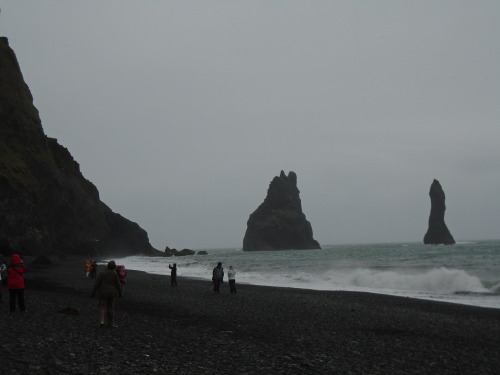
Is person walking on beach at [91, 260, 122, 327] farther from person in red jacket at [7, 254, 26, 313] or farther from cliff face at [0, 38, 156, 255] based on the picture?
cliff face at [0, 38, 156, 255]

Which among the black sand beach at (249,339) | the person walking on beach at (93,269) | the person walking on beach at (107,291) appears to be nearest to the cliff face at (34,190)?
the person walking on beach at (93,269)

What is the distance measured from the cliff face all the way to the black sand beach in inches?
2130

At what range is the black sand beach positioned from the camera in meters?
9.91

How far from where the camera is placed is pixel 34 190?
78875mm

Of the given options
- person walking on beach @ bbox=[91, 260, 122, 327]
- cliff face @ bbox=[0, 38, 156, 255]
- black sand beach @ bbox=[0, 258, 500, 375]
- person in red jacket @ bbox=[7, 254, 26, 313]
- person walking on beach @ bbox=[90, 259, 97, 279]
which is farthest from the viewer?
cliff face @ bbox=[0, 38, 156, 255]

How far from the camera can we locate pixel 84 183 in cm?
12094

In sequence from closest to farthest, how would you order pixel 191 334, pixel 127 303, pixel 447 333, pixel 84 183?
1. pixel 191 334
2. pixel 447 333
3. pixel 127 303
4. pixel 84 183

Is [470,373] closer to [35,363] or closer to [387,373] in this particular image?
[387,373]

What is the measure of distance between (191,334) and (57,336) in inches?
153

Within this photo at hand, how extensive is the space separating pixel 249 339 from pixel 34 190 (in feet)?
251

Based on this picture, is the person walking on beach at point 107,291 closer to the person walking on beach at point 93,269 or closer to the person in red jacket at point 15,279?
the person in red jacket at point 15,279

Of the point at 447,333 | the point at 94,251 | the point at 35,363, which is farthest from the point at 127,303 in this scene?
the point at 94,251

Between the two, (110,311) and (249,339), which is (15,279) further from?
(249,339)

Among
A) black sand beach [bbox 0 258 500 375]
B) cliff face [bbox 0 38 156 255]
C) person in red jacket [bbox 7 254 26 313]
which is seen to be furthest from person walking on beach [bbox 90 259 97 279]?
cliff face [bbox 0 38 156 255]
